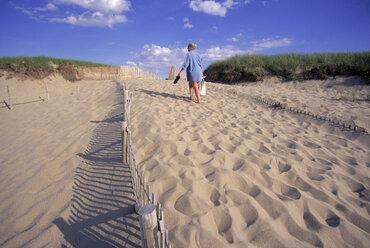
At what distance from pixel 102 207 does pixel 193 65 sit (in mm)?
4381

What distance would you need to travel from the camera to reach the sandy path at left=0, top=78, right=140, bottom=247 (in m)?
1.84

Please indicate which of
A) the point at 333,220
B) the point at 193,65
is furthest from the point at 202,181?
the point at 193,65

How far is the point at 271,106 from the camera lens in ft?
19.7

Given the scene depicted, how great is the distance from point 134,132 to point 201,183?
6.95 feet

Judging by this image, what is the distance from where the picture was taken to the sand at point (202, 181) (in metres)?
1.74

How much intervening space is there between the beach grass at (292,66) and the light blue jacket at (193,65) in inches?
276

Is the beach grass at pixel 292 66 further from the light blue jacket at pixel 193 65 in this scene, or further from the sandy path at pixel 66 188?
the sandy path at pixel 66 188

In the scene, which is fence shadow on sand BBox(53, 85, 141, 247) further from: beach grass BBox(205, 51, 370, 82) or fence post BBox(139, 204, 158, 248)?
beach grass BBox(205, 51, 370, 82)

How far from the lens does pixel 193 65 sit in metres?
5.47

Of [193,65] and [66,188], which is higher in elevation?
[193,65]

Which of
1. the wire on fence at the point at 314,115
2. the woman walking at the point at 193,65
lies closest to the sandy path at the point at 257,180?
the wire on fence at the point at 314,115

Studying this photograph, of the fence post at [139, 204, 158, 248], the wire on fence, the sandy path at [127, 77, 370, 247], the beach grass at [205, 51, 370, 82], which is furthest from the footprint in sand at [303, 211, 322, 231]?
the beach grass at [205, 51, 370, 82]

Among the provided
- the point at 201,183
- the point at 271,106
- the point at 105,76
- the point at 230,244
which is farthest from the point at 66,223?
the point at 105,76

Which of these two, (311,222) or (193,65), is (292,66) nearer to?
(193,65)
